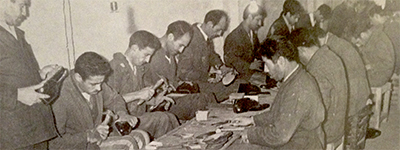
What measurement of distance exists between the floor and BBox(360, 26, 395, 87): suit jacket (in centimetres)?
37

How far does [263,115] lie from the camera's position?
2.62 meters

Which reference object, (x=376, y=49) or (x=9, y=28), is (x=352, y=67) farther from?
(x=9, y=28)

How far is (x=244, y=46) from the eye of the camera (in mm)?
3949

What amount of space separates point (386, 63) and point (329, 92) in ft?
3.58

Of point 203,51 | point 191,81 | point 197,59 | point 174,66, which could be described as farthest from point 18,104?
point 203,51

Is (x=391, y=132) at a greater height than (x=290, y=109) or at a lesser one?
lesser

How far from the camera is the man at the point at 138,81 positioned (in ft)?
10.4

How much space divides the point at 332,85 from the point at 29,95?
2025 mm

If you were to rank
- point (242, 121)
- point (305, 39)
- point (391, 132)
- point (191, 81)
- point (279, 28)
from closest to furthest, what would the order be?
point (242, 121) → point (305, 39) → point (391, 132) → point (191, 81) → point (279, 28)

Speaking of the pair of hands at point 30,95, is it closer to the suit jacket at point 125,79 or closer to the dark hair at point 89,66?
the dark hair at point 89,66

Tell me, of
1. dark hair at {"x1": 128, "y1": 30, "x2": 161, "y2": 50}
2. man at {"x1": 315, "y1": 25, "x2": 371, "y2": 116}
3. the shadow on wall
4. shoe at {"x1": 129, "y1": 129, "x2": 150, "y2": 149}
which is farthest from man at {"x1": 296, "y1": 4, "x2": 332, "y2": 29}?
shoe at {"x1": 129, "y1": 129, "x2": 150, "y2": 149}

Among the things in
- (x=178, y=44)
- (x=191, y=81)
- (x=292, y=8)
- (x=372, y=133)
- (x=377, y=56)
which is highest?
(x=292, y=8)

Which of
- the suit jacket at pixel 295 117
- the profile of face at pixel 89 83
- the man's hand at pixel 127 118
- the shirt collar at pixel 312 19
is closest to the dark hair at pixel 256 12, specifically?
the shirt collar at pixel 312 19

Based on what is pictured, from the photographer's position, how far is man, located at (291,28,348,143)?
2711 mm
